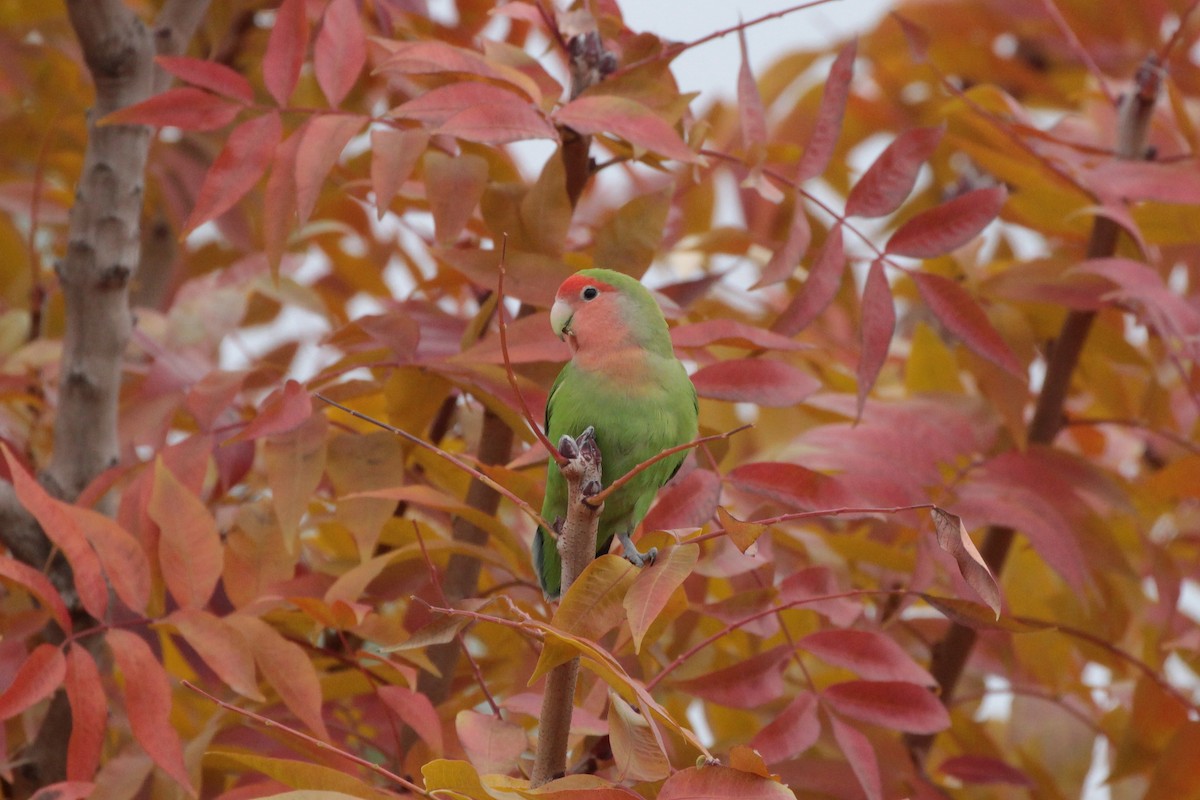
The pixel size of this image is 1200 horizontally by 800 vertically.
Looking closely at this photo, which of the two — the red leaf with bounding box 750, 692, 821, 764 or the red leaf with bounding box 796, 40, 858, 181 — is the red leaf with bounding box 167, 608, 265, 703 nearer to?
the red leaf with bounding box 750, 692, 821, 764

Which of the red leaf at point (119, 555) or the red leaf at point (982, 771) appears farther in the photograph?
the red leaf at point (982, 771)

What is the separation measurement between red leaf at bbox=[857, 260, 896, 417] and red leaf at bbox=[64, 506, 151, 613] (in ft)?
3.68

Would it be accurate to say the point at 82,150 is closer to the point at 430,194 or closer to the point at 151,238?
the point at 151,238

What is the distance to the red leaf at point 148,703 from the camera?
5.45ft

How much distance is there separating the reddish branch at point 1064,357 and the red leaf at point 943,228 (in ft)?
2.00

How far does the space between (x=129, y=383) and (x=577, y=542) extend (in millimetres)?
1682

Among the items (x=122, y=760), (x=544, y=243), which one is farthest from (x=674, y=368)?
(x=122, y=760)

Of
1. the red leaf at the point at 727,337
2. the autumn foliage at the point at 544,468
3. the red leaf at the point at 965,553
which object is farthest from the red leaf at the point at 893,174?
the red leaf at the point at 965,553

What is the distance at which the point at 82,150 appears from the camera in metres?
3.29

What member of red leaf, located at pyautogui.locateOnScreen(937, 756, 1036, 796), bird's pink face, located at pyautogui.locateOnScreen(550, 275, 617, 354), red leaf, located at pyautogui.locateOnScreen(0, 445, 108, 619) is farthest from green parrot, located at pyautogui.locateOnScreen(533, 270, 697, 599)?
red leaf, located at pyautogui.locateOnScreen(937, 756, 1036, 796)

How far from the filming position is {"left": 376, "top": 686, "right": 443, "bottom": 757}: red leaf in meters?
1.68

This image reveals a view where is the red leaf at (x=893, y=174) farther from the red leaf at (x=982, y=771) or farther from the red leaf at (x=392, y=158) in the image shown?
the red leaf at (x=982, y=771)

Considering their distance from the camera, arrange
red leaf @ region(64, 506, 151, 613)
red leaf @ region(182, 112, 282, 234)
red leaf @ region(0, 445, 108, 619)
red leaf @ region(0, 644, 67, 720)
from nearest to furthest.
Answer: red leaf @ region(0, 644, 67, 720) → red leaf @ region(0, 445, 108, 619) → red leaf @ region(64, 506, 151, 613) → red leaf @ region(182, 112, 282, 234)

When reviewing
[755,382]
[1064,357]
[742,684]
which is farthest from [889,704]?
[1064,357]
